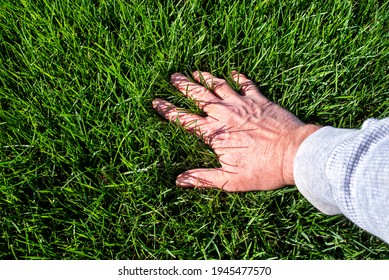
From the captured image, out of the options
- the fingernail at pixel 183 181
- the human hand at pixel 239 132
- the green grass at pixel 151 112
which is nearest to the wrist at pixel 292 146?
the human hand at pixel 239 132

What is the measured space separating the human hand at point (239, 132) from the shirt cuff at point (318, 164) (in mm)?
97

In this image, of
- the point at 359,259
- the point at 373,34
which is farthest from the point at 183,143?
the point at 373,34

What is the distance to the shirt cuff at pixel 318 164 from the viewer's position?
1251 millimetres

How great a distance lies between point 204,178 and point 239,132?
0.20m

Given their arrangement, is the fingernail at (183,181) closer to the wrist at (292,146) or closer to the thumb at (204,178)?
the thumb at (204,178)

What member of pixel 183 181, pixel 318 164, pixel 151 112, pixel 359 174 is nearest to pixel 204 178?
pixel 183 181

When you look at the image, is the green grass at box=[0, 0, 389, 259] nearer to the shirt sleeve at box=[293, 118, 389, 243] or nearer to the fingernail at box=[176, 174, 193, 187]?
the fingernail at box=[176, 174, 193, 187]

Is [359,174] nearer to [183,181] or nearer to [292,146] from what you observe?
[292,146]

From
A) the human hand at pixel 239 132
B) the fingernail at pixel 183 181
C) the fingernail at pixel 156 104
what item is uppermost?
the fingernail at pixel 156 104

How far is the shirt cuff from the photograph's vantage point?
1251mm

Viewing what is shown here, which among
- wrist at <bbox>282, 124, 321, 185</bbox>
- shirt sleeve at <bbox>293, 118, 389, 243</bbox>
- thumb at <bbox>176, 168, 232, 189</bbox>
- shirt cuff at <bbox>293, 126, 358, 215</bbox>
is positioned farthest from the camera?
thumb at <bbox>176, 168, 232, 189</bbox>

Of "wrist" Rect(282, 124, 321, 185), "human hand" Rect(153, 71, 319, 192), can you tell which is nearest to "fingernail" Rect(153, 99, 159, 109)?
"human hand" Rect(153, 71, 319, 192)

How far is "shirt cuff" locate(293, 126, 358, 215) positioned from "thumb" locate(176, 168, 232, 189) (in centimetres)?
28

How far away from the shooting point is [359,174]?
1086mm
